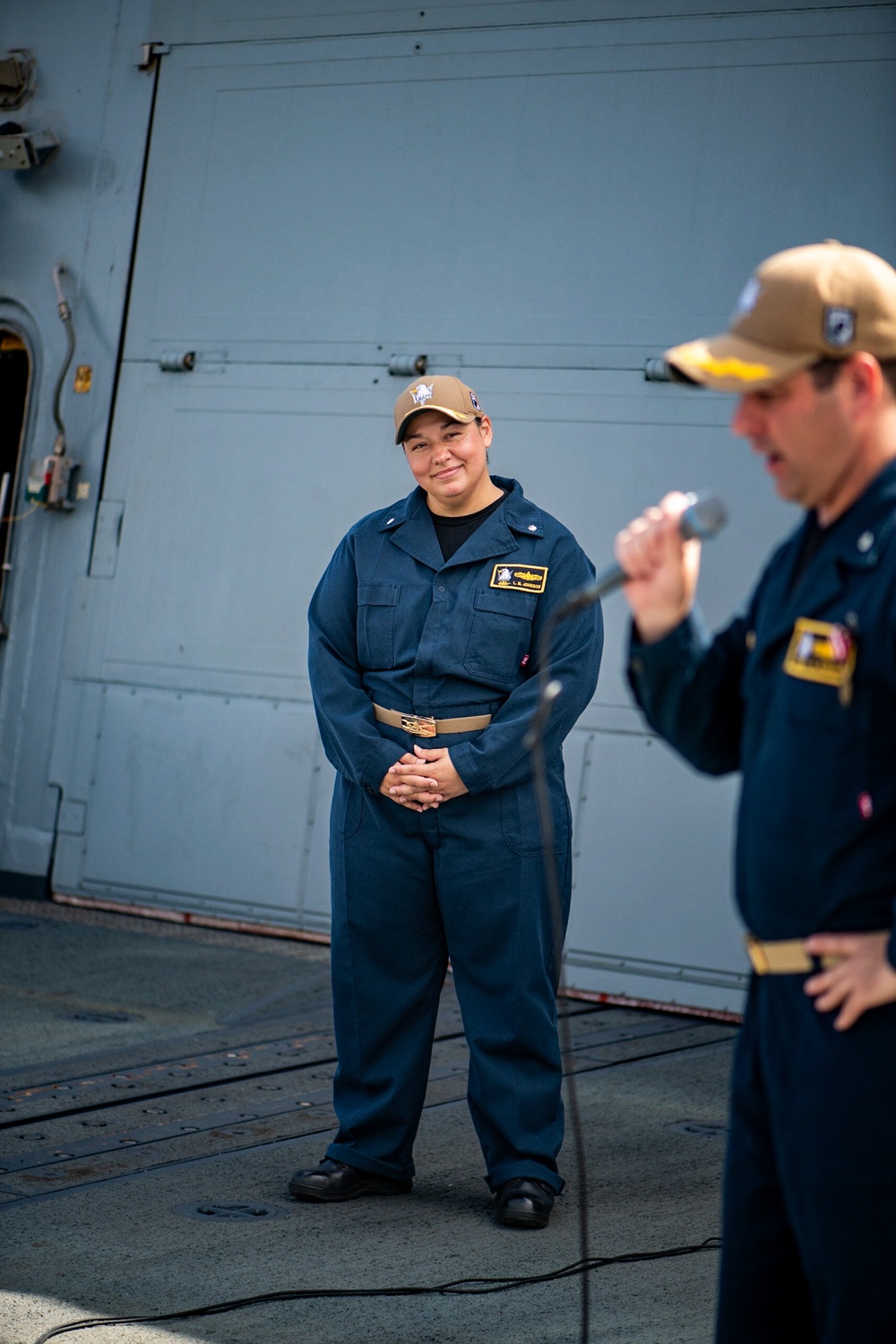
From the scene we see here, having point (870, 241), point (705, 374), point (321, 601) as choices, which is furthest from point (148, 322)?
point (705, 374)

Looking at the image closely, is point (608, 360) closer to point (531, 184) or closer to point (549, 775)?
point (531, 184)

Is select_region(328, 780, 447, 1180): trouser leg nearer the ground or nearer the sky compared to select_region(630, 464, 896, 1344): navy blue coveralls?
nearer the ground

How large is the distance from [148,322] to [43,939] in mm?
2708

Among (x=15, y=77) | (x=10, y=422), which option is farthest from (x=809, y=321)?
(x=10, y=422)

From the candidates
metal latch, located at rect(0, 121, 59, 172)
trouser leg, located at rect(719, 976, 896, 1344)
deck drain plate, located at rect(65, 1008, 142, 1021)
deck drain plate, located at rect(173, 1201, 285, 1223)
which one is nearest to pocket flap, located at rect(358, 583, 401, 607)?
deck drain plate, located at rect(173, 1201, 285, 1223)

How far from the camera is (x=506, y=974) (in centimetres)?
346

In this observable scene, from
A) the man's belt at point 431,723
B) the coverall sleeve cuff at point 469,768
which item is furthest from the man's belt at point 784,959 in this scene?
the man's belt at point 431,723

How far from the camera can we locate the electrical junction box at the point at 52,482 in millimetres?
6879

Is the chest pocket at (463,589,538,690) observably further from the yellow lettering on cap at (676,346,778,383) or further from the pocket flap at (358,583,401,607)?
the yellow lettering on cap at (676,346,778,383)

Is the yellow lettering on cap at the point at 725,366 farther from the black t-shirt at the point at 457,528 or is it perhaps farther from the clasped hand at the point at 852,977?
the black t-shirt at the point at 457,528

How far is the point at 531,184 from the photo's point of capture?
19.5 ft

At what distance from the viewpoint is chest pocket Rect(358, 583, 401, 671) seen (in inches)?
139

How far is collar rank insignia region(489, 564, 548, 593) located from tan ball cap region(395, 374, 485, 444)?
1.12ft

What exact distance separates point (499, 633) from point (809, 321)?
6.16 ft
